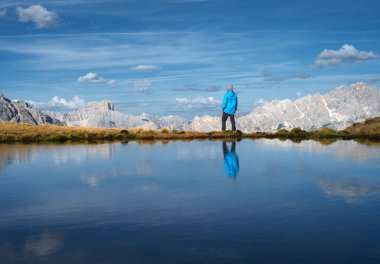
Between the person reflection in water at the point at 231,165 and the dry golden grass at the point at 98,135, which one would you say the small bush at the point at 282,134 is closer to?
the dry golden grass at the point at 98,135

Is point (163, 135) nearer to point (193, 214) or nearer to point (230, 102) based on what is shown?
point (230, 102)

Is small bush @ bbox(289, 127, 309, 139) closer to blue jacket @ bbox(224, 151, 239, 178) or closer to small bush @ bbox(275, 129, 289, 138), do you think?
small bush @ bbox(275, 129, 289, 138)

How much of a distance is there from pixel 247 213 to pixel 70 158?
27627mm

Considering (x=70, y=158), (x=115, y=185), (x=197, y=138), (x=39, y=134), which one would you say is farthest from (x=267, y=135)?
(x=115, y=185)

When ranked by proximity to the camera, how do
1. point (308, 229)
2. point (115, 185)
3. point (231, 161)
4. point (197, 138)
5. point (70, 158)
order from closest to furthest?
point (308, 229) < point (115, 185) < point (231, 161) < point (70, 158) < point (197, 138)

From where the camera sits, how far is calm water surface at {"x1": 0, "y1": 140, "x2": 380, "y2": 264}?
14.0 metres

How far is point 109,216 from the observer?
61.9 feet

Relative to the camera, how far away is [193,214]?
1903 cm

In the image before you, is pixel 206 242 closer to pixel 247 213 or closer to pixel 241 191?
pixel 247 213

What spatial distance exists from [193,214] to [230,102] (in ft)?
166

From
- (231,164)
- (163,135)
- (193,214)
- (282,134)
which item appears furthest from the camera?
(282,134)

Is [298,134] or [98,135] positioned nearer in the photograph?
[298,134]

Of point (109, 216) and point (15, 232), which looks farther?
point (109, 216)

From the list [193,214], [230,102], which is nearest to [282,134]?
[230,102]
